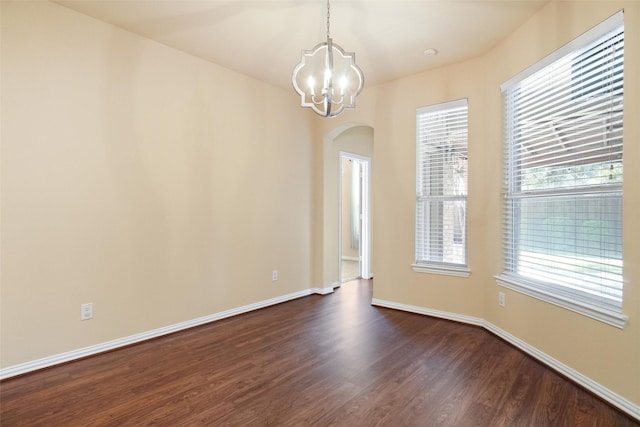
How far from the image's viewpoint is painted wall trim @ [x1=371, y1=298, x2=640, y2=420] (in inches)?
78.6

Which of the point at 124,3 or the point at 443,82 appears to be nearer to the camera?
the point at 124,3

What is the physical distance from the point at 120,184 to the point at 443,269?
3309 mm

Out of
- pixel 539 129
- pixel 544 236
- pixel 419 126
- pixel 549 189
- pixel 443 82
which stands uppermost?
pixel 443 82

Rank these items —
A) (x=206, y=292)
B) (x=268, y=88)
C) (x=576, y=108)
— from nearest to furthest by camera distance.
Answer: (x=576, y=108) → (x=206, y=292) → (x=268, y=88)

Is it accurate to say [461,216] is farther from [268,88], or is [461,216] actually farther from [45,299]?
[45,299]

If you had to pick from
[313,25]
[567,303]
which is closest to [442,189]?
[567,303]

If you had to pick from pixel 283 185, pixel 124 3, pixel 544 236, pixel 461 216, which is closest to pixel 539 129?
pixel 544 236

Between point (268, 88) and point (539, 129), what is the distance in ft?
9.67

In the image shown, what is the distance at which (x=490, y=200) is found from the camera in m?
3.29

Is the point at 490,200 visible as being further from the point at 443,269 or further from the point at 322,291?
the point at 322,291

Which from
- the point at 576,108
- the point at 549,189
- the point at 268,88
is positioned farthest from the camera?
the point at 268,88

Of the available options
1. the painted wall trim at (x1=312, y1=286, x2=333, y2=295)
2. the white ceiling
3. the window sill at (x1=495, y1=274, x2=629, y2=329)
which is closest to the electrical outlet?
the white ceiling

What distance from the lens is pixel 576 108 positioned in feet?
7.86

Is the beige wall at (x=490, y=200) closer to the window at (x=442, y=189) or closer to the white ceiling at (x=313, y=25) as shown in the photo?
the window at (x=442, y=189)
